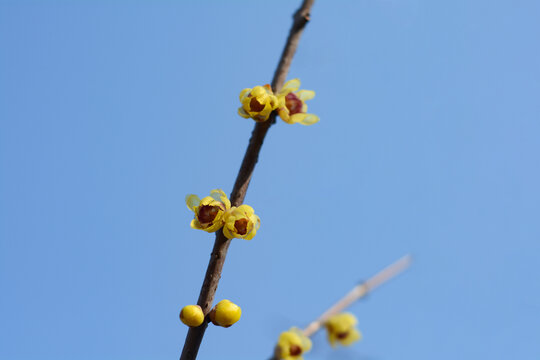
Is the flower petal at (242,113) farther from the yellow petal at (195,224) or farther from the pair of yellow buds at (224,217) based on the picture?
the yellow petal at (195,224)

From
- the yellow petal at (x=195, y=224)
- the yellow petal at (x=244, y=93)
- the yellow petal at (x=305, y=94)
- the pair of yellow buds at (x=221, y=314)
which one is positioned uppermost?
the yellow petal at (x=305, y=94)

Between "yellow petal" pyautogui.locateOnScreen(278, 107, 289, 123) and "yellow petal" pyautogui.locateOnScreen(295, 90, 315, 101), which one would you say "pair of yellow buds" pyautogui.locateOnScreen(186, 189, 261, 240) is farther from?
"yellow petal" pyautogui.locateOnScreen(295, 90, 315, 101)

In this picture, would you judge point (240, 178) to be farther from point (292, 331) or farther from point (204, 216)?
point (292, 331)

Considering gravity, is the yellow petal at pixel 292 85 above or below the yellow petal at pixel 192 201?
above

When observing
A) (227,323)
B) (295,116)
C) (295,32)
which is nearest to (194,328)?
(227,323)

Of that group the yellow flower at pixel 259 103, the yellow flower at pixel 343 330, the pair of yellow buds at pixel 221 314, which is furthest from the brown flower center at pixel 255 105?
the yellow flower at pixel 343 330

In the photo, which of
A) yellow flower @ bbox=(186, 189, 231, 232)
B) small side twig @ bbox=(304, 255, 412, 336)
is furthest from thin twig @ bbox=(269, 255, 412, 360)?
yellow flower @ bbox=(186, 189, 231, 232)

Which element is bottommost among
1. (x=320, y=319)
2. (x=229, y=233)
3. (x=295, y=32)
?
(x=320, y=319)
